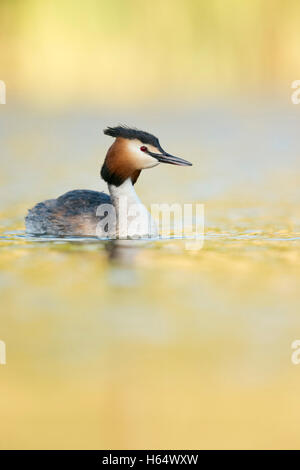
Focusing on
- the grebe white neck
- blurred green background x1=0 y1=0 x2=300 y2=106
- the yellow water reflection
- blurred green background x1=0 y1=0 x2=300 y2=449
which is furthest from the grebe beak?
blurred green background x1=0 y1=0 x2=300 y2=106

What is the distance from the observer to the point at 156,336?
13.7ft

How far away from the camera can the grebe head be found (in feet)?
24.8

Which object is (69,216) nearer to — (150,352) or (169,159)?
(169,159)

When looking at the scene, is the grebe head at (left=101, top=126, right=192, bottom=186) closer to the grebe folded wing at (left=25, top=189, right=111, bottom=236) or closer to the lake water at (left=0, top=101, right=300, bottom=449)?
the grebe folded wing at (left=25, top=189, right=111, bottom=236)

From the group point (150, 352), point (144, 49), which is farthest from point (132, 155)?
point (144, 49)

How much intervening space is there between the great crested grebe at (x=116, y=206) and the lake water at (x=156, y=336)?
30cm

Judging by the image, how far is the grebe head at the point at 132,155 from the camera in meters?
7.57

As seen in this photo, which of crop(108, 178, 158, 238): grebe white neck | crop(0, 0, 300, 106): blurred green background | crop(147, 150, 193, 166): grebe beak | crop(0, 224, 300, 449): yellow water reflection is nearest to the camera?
Answer: crop(0, 224, 300, 449): yellow water reflection

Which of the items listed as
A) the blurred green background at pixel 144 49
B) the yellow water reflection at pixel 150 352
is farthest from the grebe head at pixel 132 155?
the blurred green background at pixel 144 49

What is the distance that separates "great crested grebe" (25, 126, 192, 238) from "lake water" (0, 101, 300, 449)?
30cm

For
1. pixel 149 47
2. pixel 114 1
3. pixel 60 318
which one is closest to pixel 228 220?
pixel 60 318

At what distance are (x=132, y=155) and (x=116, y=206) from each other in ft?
1.60

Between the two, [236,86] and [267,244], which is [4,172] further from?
[236,86]
